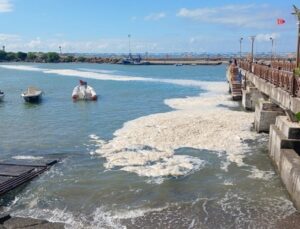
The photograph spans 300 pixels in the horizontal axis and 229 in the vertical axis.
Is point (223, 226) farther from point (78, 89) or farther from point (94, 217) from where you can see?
point (78, 89)

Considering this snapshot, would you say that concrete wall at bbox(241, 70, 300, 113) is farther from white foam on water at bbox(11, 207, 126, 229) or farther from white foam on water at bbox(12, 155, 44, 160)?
white foam on water at bbox(12, 155, 44, 160)

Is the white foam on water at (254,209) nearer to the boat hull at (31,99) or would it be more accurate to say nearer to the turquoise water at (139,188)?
the turquoise water at (139,188)

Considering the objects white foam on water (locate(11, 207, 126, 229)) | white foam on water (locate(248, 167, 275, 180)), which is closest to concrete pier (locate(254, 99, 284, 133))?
white foam on water (locate(248, 167, 275, 180))

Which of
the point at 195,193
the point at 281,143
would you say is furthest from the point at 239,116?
the point at 195,193

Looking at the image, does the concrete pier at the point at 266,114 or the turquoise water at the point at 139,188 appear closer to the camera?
the turquoise water at the point at 139,188

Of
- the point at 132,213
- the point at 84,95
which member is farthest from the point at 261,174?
the point at 84,95

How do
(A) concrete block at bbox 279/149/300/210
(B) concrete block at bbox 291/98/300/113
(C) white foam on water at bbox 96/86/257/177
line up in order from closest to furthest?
(A) concrete block at bbox 279/149/300/210
(B) concrete block at bbox 291/98/300/113
(C) white foam on water at bbox 96/86/257/177

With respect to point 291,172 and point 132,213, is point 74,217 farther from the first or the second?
point 291,172

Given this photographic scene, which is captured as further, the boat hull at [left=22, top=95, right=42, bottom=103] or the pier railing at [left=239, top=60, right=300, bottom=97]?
the boat hull at [left=22, top=95, right=42, bottom=103]

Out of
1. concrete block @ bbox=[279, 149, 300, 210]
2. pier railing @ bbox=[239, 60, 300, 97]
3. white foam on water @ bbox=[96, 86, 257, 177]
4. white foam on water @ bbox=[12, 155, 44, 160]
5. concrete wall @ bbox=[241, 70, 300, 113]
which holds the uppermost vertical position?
pier railing @ bbox=[239, 60, 300, 97]

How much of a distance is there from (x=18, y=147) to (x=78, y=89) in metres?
27.9

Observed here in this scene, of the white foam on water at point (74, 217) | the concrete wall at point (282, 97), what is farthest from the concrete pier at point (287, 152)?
the white foam on water at point (74, 217)

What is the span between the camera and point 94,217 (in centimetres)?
1527

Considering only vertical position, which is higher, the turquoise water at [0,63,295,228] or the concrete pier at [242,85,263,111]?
the concrete pier at [242,85,263,111]
